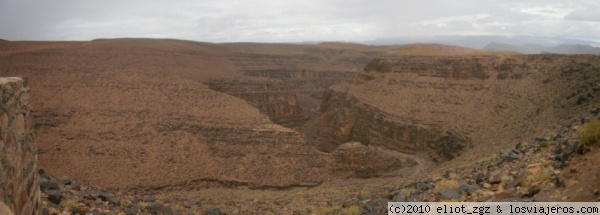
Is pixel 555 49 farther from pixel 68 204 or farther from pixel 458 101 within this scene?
pixel 68 204

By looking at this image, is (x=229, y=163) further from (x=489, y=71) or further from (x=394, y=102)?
(x=489, y=71)

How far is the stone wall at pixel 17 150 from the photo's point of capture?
4258 mm

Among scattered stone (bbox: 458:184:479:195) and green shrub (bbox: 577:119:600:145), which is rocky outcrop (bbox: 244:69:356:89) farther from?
green shrub (bbox: 577:119:600:145)

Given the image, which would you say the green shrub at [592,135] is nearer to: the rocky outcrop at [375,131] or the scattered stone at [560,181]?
the scattered stone at [560,181]

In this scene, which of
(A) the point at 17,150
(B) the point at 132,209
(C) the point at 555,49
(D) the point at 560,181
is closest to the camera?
(A) the point at 17,150

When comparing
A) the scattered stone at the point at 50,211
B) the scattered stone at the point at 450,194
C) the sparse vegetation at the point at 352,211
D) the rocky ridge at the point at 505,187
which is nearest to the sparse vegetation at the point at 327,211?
the rocky ridge at the point at 505,187

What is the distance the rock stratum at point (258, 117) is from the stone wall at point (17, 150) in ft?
55.4

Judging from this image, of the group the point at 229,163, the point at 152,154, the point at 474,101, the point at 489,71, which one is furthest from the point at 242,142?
the point at 489,71

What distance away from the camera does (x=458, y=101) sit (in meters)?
33.6

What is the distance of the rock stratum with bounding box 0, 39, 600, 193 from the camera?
928 inches


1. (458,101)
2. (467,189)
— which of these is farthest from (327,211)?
(458,101)

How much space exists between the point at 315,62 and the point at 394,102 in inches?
1788

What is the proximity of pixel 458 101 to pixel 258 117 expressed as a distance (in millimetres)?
15767

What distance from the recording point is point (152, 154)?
24.0 metres
